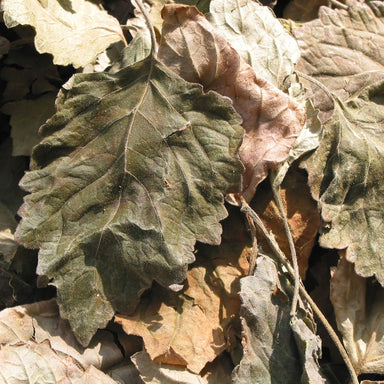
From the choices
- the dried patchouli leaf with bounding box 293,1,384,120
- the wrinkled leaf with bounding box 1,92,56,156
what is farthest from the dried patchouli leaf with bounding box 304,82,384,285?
the wrinkled leaf with bounding box 1,92,56,156

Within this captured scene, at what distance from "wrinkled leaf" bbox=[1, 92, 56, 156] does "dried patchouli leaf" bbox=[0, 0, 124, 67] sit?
0.92 feet

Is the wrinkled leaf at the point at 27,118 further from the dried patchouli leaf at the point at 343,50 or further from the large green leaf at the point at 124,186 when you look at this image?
the dried patchouli leaf at the point at 343,50

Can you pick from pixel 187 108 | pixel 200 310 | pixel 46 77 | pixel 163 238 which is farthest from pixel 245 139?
pixel 46 77

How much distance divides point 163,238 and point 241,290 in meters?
0.26

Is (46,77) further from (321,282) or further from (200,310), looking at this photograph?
(321,282)

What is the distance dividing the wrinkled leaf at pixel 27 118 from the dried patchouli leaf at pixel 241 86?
1.77ft

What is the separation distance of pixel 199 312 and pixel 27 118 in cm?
93

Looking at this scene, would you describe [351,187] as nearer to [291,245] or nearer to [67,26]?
[291,245]

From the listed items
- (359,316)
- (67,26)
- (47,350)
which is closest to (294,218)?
(359,316)

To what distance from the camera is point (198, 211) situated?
1649 mm

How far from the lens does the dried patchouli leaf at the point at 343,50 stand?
6.44 ft

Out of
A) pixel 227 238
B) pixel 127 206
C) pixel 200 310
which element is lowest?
pixel 200 310

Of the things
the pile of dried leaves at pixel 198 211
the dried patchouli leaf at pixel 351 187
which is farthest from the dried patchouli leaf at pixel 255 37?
the dried patchouli leaf at pixel 351 187

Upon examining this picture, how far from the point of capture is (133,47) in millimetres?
1896
